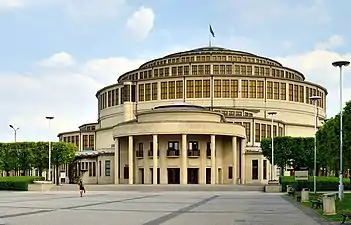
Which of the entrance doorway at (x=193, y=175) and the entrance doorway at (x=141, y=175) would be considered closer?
the entrance doorway at (x=193, y=175)

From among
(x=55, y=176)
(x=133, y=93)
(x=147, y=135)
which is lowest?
(x=55, y=176)

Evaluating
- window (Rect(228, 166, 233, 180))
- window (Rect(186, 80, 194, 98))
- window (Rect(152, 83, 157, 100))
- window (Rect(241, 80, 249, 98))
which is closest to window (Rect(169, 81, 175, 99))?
window (Rect(186, 80, 194, 98))

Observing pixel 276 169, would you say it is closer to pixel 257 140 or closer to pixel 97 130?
pixel 257 140

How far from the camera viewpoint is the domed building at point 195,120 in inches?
3334

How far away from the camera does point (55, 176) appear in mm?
104750

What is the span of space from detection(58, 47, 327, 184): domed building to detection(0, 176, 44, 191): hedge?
47.1ft

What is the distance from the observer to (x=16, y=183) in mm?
78188

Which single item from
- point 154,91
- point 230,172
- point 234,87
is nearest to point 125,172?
point 230,172

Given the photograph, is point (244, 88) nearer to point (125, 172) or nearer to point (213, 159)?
point (213, 159)

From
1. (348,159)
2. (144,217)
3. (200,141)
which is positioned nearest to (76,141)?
(200,141)

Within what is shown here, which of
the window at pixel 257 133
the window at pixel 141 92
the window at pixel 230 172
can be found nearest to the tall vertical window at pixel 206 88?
the window at pixel 257 133

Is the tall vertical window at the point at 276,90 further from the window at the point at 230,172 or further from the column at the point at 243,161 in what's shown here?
the window at the point at 230,172

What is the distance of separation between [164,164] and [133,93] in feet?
Answer: 86.6

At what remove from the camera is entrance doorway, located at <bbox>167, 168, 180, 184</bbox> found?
84713mm
